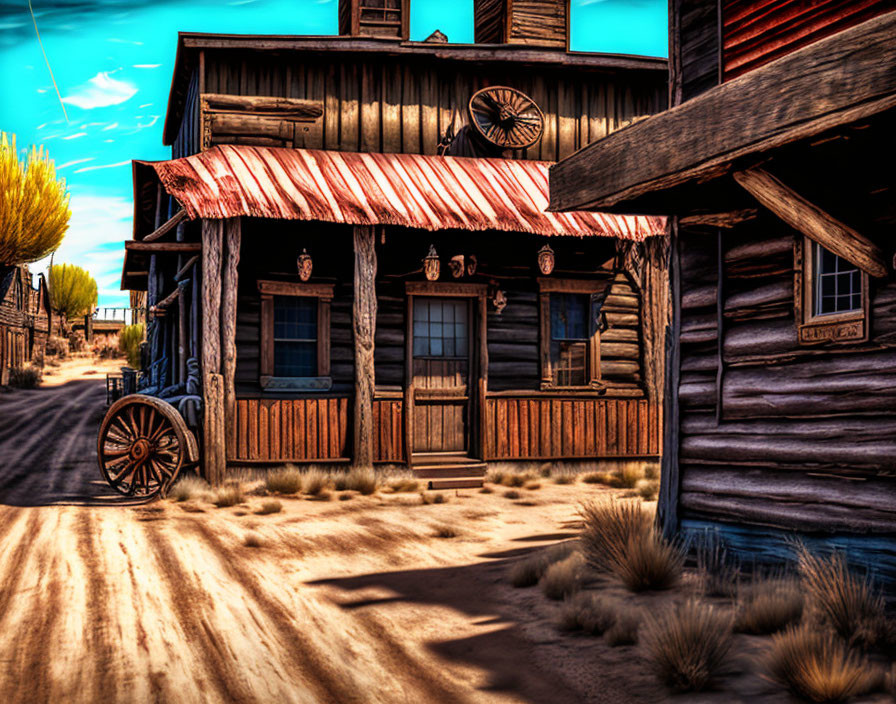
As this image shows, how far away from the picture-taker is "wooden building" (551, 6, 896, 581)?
4.74 m

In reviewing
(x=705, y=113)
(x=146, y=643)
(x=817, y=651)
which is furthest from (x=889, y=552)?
(x=146, y=643)

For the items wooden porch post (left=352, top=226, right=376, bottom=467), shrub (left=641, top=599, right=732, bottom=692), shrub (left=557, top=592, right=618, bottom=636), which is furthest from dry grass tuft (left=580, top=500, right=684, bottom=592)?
wooden porch post (left=352, top=226, right=376, bottom=467)

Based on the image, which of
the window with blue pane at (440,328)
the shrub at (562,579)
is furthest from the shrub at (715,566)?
the window with blue pane at (440,328)

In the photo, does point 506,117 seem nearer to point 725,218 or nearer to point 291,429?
point 291,429

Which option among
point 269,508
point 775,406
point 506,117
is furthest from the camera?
point 506,117

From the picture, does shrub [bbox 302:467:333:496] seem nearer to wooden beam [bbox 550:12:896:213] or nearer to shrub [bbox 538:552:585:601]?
shrub [bbox 538:552:585:601]

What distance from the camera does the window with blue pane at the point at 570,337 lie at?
14.9m

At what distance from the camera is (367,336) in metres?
12.9

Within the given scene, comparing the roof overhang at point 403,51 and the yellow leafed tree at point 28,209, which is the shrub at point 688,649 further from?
the yellow leafed tree at point 28,209

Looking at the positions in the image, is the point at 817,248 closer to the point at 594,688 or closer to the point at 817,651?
the point at 817,651

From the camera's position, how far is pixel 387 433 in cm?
1347

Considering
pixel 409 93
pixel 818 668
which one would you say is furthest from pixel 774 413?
pixel 409 93

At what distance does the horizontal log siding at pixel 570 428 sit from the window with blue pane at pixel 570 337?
0.51 meters

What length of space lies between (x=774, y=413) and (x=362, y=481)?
666 cm
